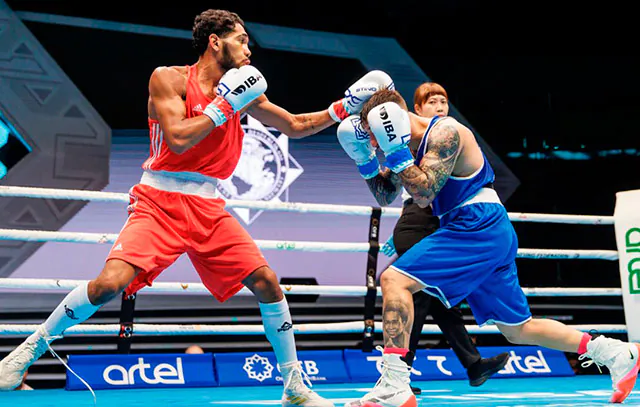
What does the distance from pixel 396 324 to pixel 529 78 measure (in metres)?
6.48

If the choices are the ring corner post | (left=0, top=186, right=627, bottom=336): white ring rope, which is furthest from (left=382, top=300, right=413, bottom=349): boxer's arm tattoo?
the ring corner post

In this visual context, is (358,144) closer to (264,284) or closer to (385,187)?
(385,187)

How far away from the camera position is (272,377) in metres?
3.87

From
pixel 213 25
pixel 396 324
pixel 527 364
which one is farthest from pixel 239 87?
pixel 527 364

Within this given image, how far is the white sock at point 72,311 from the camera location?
2.65 meters

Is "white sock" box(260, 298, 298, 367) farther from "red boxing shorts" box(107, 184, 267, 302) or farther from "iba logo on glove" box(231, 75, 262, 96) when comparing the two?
"iba logo on glove" box(231, 75, 262, 96)

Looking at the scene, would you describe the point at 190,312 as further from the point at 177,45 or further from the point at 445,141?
the point at 445,141

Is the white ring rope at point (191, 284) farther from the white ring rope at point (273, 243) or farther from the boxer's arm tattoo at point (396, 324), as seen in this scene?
the boxer's arm tattoo at point (396, 324)

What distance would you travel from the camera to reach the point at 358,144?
9.53ft

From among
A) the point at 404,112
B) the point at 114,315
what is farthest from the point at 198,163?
the point at 114,315

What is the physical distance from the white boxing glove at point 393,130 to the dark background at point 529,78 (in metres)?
5.23

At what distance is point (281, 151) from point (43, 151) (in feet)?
8.01

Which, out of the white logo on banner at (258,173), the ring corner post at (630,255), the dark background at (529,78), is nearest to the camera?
the ring corner post at (630,255)

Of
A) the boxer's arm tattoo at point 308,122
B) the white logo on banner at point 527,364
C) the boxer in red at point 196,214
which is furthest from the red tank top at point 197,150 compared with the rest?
the white logo on banner at point 527,364
